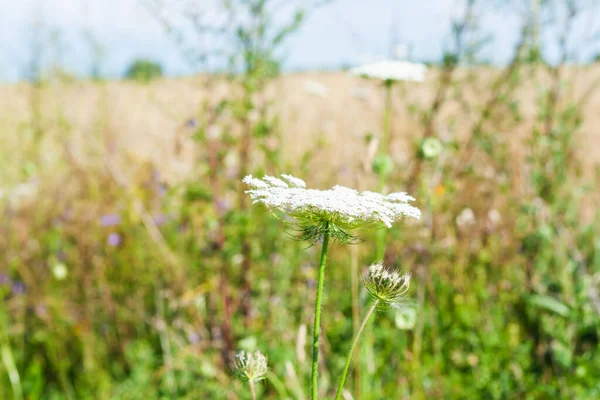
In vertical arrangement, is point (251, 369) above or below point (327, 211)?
below

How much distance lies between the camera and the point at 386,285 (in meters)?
0.78

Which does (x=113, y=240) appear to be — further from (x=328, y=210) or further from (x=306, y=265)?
(x=328, y=210)

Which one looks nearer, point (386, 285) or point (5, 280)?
point (386, 285)

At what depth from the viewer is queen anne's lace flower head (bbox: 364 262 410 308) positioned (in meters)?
0.78

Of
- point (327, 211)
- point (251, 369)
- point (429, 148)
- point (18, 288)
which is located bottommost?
point (18, 288)

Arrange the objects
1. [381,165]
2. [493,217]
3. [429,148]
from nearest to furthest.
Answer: [381,165] → [429,148] → [493,217]

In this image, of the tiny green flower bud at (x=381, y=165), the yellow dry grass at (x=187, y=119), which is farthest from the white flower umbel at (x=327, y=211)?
the yellow dry grass at (x=187, y=119)

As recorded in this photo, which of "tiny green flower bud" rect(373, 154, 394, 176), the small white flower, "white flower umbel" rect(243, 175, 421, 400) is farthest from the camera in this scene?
the small white flower

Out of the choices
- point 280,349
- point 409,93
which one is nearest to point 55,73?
point 409,93

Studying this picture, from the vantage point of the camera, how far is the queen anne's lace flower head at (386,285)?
2.56 ft

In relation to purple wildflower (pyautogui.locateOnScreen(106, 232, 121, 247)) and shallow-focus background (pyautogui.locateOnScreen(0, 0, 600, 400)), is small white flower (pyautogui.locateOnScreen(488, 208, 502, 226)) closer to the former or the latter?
shallow-focus background (pyautogui.locateOnScreen(0, 0, 600, 400))

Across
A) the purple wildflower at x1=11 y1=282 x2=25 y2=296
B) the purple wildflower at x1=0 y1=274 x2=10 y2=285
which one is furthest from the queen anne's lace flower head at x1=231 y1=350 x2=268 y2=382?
the purple wildflower at x1=0 y1=274 x2=10 y2=285

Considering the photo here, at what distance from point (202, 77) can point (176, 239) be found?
1.04 metres

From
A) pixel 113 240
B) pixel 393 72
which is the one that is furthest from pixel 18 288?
pixel 393 72
